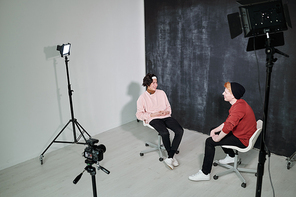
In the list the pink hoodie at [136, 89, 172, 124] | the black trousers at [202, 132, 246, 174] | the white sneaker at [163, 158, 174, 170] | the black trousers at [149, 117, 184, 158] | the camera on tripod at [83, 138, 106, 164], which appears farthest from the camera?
the pink hoodie at [136, 89, 172, 124]

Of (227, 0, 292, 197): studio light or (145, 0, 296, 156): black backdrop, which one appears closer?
(227, 0, 292, 197): studio light

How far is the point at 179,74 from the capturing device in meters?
4.25

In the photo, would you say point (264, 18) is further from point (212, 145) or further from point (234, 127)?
point (212, 145)

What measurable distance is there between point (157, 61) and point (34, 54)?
6.67 feet

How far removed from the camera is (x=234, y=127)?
278 centimetres

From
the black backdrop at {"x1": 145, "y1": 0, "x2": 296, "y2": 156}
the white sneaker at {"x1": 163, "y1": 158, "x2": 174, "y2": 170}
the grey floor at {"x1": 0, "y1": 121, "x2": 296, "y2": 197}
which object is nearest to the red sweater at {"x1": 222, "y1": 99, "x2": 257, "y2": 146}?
the black backdrop at {"x1": 145, "y1": 0, "x2": 296, "y2": 156}

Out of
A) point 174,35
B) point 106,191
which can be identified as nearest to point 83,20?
point 174,35

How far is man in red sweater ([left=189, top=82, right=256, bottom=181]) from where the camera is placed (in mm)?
2641

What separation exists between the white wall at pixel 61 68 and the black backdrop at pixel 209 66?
1.79ft

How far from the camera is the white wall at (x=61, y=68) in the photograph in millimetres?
3156

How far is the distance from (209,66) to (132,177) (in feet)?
6.42

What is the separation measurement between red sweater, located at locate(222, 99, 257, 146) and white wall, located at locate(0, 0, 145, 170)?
7.32 ft

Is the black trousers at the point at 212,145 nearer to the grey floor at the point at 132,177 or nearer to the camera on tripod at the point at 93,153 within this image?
the grey floor at the point at 132,177

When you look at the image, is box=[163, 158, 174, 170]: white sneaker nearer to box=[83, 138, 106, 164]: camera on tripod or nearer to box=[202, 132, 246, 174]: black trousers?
box=[202, 132, 246, 174]: black trousers
